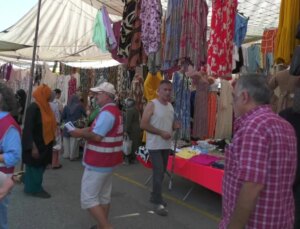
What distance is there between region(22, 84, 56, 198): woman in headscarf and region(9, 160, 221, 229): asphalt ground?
0.22 m

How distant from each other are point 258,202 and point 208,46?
146 inches

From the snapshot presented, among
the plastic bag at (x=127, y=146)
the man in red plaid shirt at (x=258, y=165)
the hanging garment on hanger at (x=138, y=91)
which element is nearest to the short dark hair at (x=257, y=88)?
the man in red plaid shirt at (x=258, y=165)

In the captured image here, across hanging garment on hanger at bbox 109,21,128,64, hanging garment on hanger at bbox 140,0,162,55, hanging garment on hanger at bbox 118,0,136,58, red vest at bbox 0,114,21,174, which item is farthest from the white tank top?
red vest at bbox 0,114,21,174

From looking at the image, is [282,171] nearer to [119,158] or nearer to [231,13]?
[119,158]

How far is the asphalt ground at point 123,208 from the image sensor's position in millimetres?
4973

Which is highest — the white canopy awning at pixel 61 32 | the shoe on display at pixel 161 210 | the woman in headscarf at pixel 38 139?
the white canopy awning at pixel 61 32

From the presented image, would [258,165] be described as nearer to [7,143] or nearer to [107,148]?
[7,143]

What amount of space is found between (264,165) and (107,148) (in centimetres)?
245

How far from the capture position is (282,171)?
1.98 m

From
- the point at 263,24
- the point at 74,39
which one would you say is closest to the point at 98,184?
the point at 263,24

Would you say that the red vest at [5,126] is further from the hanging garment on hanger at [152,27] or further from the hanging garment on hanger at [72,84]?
the hanging garment on hanger at [72,84]

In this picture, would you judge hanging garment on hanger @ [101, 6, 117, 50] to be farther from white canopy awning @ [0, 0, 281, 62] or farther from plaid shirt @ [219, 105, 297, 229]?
plaid shirt @ [219, 105, 297, 229]

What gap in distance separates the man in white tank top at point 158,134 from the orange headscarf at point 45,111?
1681 millimetres

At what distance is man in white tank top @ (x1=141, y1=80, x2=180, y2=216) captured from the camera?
531 centimetres
